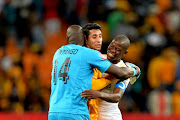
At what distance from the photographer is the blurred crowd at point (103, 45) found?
37.1ft

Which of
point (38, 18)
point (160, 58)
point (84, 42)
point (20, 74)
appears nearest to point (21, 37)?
point (38, 18)

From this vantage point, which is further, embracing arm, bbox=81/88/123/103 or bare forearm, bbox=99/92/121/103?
bare forearm, bbox=99/92/121/103

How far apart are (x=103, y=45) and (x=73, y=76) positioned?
607 cm

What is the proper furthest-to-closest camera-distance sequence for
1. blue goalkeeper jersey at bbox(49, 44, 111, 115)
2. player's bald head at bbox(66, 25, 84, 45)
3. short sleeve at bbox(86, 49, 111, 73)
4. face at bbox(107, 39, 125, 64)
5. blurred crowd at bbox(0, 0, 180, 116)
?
blurred crowd at bbox(0, 0, 180, 116)
face at bbox(107, 39, 125, 64)
player's bald head at bbox(66, 25, 84, 45)
short sleeve at bbox(86, 49, 111, 73)
blue goalkeeper jersey at bbox(49, 44, 111, 115)

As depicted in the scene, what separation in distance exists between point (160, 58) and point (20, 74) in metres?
3.65

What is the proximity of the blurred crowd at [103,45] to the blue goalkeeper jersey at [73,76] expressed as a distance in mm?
5169

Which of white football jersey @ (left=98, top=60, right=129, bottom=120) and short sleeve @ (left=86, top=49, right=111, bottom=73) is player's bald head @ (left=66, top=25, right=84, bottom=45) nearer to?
short sleeve @ (left=86, top=49, right=111, bottom=73)

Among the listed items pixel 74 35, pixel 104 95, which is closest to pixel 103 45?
pixel 74 35

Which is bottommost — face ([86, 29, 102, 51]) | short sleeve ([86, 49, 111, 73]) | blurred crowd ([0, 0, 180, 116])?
blurred crowd ([0, 0, 180, 116])

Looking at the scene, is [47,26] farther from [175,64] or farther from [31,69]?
[175,64]

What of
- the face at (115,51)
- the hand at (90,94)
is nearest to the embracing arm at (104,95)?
the hand at (90,94)

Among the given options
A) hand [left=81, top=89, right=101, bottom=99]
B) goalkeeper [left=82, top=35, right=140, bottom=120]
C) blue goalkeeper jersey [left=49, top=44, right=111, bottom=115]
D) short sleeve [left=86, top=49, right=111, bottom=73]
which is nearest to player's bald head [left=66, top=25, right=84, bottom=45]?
blue goalkeeper jersey [left=49, top=44, right=111, bottom=115]

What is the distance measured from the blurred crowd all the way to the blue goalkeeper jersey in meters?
5.17

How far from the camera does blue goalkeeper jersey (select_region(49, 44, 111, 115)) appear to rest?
5.69 meters
